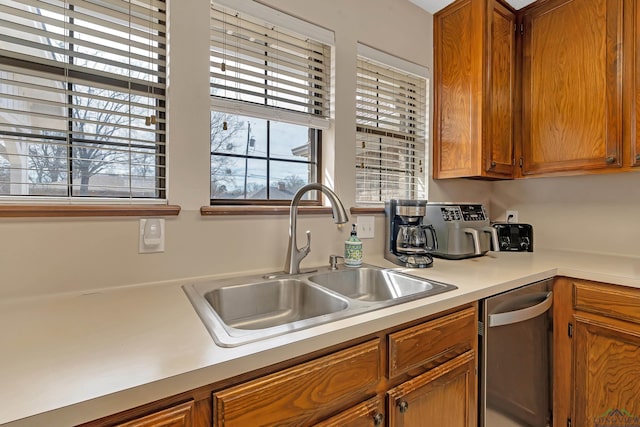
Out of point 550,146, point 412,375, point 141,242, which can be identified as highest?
point 550,146

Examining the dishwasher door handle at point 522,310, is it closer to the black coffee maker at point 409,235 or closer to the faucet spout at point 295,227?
the black coffee maker at point 409,235

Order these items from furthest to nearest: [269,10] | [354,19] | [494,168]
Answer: [494,168], [354,19], [269,10]

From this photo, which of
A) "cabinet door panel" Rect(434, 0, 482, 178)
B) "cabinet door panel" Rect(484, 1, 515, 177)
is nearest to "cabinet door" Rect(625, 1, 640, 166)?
"cabinet door panel" Rect(484, 1, 515, 177)

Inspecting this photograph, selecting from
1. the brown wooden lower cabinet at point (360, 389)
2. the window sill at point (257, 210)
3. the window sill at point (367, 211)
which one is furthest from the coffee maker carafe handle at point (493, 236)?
the window sill at point (257, 210)

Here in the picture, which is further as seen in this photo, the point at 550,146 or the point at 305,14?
the point at 550,146

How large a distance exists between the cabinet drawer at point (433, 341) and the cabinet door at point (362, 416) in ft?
0.29

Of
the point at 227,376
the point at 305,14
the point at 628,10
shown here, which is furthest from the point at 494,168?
the point at 227,376

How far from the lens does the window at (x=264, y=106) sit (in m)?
1.32

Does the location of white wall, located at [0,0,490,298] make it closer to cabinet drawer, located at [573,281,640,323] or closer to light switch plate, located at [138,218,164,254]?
light switch plate, located at [138,218,164,254]

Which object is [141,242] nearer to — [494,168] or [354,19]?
[354,19]

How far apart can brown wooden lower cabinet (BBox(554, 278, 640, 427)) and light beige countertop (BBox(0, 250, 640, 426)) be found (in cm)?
58

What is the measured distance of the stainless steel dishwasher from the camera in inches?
44.9

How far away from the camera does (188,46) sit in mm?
1183

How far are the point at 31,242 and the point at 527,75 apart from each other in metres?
2.50
